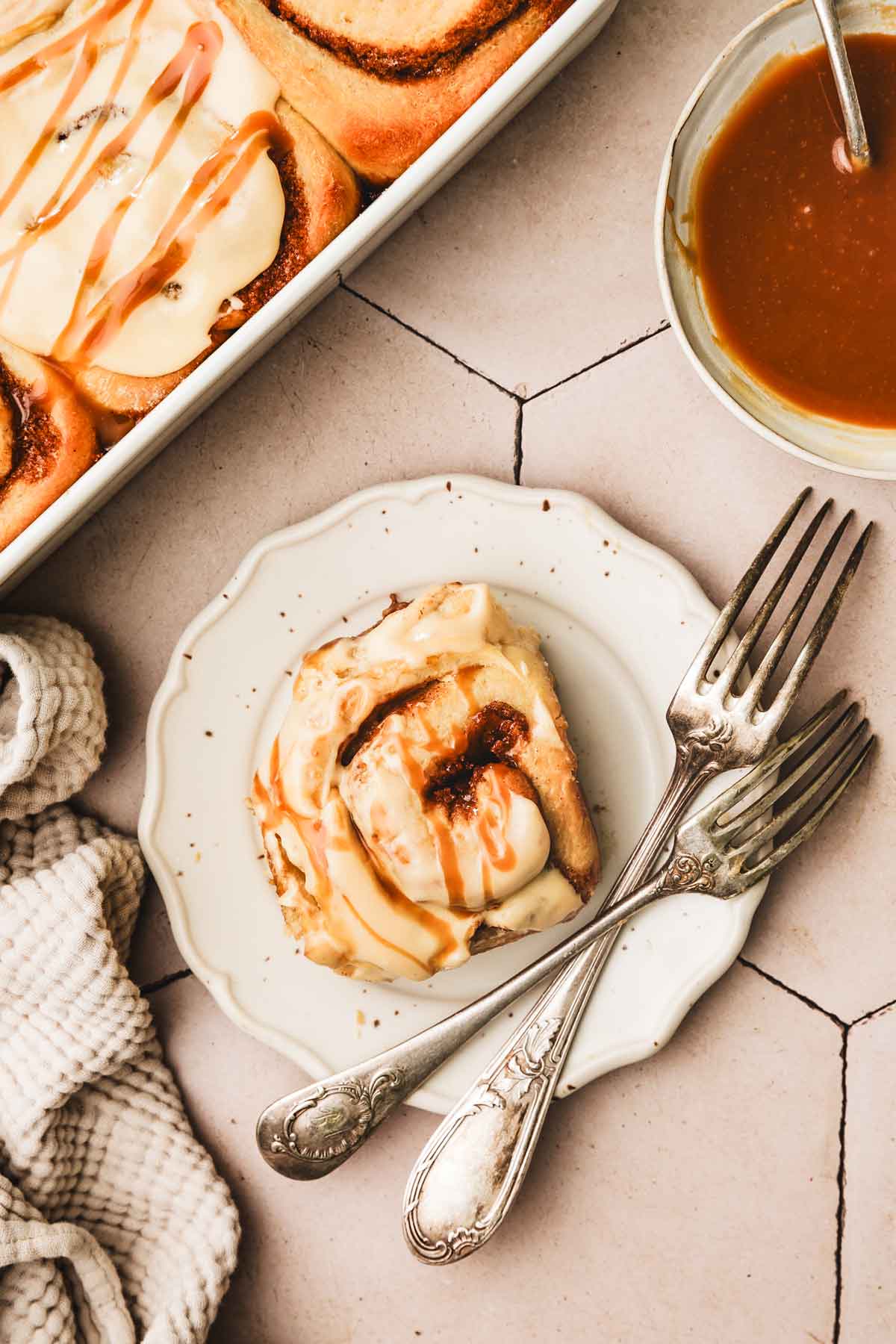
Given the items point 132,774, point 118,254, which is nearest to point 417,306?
point 118,254

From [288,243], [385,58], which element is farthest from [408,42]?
[288,243]

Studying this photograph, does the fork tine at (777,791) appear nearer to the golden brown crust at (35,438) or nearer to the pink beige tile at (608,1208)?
the pink beige tile at (608,1208)

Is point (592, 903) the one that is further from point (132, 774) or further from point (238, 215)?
point (238, 215)

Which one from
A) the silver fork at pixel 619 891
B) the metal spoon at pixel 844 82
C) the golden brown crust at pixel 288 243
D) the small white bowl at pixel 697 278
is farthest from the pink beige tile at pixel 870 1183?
the golden brown crust at pixel 288 243

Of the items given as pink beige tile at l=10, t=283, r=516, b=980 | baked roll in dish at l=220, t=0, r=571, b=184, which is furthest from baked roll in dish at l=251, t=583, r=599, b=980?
baked roll in dish at l=220, t=0, r=571, b=184

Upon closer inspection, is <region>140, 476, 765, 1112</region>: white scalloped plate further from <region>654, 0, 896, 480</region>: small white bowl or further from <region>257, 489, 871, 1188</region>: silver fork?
<region>654, 0, 896, 480</region>: small white bowl

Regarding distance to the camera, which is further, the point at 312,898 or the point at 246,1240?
the point at 246,1240

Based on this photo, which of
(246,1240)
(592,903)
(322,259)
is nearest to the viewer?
(322,259)
